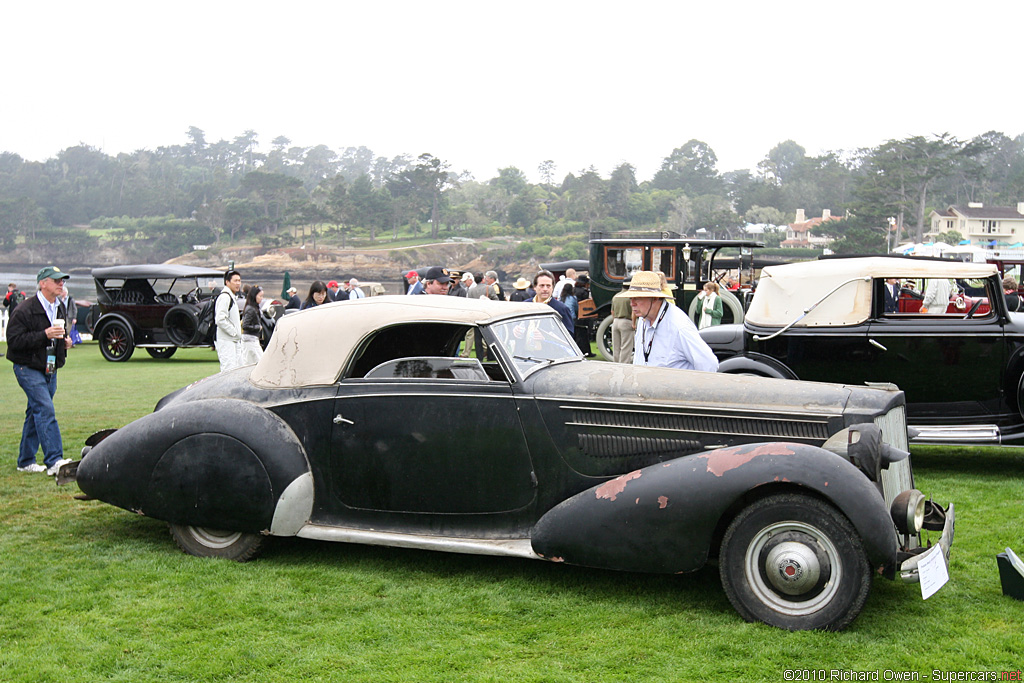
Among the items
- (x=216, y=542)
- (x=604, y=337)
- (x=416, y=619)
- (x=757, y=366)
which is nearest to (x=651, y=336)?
(x=757, y=366)

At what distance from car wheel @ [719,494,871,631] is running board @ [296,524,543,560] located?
1.11 m

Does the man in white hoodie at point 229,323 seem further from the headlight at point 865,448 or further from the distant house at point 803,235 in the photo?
the distant house at point 803,235

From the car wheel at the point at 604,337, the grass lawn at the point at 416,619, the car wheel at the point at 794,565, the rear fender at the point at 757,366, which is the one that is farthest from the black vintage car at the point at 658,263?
the car wheel at the point at 794,565

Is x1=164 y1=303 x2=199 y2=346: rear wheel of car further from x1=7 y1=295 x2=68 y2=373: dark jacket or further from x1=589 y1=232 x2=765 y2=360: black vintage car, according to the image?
x1=7 y1=295 x2=68 y2=373: dark jacket

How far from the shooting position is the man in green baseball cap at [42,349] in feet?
23.1

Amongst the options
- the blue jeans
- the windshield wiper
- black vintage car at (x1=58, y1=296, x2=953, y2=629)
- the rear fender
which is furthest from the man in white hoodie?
the windshield wiper

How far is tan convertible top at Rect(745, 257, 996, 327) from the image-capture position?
7.57m

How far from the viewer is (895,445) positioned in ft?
15.6

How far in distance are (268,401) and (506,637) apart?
2181 mm

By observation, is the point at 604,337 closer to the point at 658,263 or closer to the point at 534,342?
the point at 658,263

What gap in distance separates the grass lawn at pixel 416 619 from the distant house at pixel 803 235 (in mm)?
89488

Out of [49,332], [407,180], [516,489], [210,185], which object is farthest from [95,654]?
[210,185]

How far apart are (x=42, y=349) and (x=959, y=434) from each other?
801 centimetres

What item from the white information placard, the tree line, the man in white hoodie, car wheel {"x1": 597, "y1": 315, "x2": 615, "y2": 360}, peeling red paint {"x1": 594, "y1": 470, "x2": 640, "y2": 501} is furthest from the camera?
the tree line
